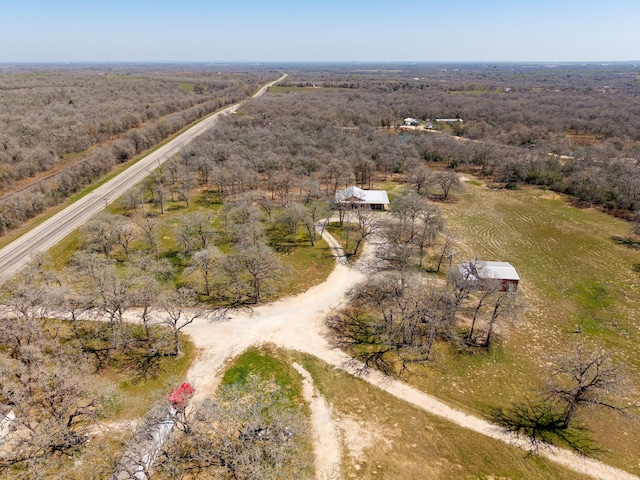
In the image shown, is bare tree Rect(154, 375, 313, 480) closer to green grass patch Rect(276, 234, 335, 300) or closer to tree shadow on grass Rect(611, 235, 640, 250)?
green grass patch Rect(276, 234, 335, 300)

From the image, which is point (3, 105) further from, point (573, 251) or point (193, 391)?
point (573, 251)

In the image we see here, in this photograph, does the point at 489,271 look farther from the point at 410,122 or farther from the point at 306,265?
the point at 410,122

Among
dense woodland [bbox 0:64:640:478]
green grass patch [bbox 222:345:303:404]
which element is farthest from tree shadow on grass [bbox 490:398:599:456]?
green grass patch [bbox 222:345:303:404]

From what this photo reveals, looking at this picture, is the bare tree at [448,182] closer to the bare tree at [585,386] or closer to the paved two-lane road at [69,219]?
the bare tree at [585,386]

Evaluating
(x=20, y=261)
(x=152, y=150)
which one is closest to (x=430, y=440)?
(x=20, y=261)

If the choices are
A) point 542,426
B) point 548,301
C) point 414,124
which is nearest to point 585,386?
point 542,426

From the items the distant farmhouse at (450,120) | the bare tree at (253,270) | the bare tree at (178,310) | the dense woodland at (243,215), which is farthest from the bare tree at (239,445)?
the distant farmhouse at (450,120)
